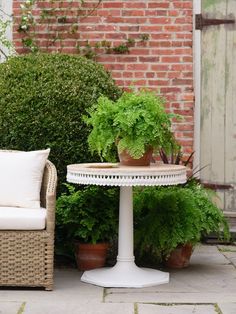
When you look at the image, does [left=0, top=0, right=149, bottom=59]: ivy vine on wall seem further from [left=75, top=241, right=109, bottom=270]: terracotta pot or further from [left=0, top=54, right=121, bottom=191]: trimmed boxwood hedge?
[left=75, top=241, right=109, bottom=270]: terracotta pot

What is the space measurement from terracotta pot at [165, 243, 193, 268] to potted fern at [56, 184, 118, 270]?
435 millimetres

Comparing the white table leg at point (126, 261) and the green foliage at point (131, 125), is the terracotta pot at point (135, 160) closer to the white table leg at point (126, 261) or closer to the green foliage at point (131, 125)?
the green foliage at point (131, 125)

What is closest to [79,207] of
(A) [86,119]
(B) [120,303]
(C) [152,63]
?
(A) [86,119]

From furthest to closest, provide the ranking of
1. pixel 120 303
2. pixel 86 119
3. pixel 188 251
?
pixel 188 251
pixel 86 119
pixel 120 303

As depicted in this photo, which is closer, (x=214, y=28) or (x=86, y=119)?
(x=86, y=119)

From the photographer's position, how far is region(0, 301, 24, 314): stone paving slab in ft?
13.9

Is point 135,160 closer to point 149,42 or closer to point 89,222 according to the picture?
point 89,222

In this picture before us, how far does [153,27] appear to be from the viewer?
6.87 meters

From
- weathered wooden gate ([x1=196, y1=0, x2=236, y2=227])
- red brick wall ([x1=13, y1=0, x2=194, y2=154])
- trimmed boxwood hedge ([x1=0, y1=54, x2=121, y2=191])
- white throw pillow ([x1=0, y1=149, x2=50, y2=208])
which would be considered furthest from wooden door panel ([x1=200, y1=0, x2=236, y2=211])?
white throw pillow ([x1=0, y1=149, x2=50, y2=208])

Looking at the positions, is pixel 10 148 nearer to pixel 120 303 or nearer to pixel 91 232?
pixel 91 232

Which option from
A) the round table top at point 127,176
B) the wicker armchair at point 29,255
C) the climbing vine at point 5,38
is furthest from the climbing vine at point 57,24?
the wicker armchair at point 29,255

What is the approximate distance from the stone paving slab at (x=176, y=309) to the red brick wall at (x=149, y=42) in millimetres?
2588

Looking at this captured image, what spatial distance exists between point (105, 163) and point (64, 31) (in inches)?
75.7

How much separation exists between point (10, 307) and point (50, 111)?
1.68 m
